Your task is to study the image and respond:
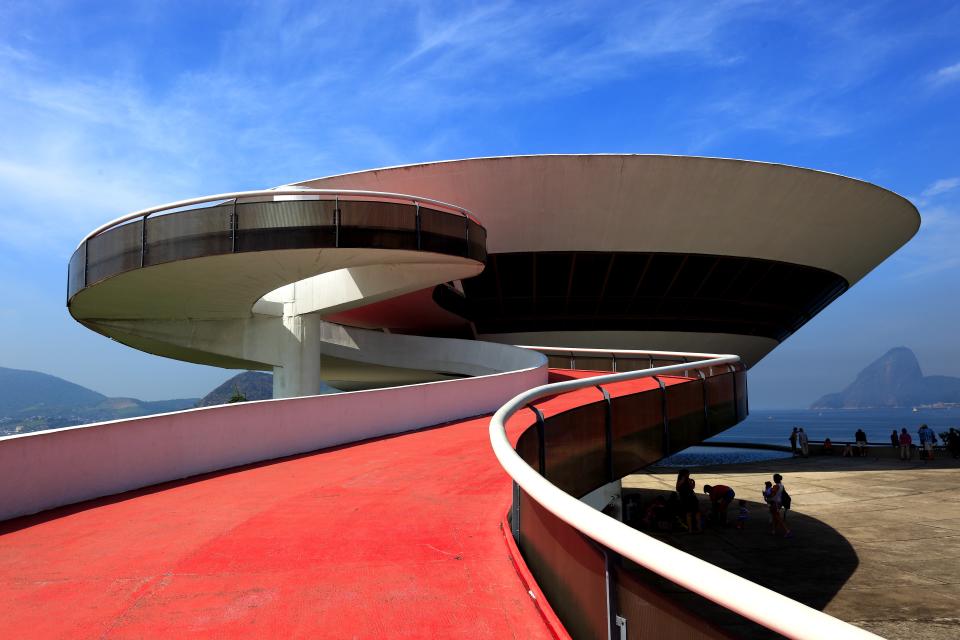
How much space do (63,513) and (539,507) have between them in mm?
6014

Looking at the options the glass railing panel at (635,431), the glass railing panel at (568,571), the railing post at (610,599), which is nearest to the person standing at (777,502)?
the glass railing panel at (635,431)

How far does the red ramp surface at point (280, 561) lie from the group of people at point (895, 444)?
24.9 meters

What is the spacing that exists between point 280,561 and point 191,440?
4827 mm

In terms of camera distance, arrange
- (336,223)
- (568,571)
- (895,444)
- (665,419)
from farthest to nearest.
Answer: (895,444)
(336,223)
(665,419)
(568,571)

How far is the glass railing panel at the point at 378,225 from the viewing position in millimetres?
16969

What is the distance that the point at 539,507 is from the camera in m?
3.93

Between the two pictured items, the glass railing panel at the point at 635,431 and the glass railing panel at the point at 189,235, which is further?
the glass railing panel at the point at 189,235

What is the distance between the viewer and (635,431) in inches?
415

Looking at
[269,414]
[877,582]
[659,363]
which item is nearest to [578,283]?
[659,363]

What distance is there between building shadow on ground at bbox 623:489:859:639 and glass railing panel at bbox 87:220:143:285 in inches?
543

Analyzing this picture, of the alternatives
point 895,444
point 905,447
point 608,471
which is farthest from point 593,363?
point 895,444

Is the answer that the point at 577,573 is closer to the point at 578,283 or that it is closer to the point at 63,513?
the point at 63,513

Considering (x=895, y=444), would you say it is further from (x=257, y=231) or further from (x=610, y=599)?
(x=610, y=599)

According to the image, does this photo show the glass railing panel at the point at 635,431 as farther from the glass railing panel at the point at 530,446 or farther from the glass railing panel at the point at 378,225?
the glass railing panel at the point at 378,225
